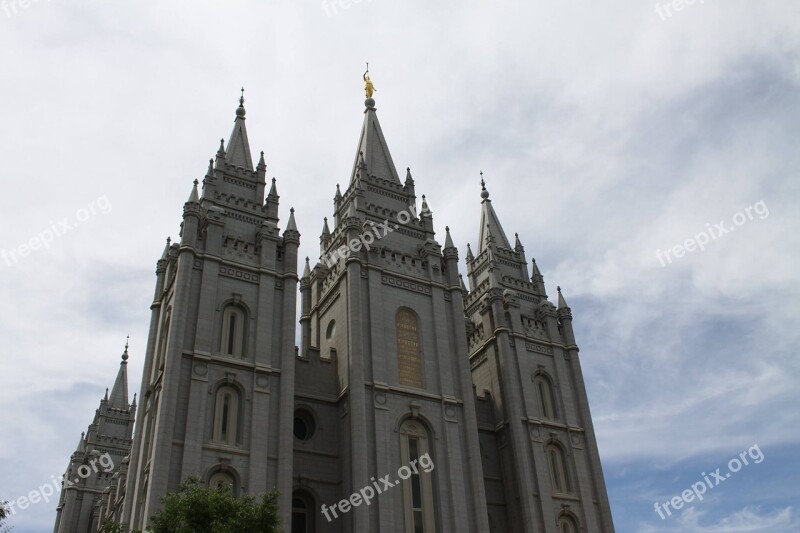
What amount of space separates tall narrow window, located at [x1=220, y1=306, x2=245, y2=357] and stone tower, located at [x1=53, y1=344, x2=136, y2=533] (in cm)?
2880

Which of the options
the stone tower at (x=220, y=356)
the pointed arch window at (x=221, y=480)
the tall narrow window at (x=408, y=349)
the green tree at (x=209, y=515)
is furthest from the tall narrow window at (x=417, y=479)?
the green tree at (x=209, y=515)

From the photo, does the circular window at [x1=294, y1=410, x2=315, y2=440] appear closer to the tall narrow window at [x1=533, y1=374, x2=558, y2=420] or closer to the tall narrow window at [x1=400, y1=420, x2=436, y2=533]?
the tall narrow window at [x1=400, y1=420, x2=436, y2=533]

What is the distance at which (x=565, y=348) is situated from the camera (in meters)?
45.2

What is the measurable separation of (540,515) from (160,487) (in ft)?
61.7

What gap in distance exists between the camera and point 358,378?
34.7m

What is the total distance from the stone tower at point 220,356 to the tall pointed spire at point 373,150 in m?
8.82

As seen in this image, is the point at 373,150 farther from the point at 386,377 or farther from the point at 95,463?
the point at 95,463

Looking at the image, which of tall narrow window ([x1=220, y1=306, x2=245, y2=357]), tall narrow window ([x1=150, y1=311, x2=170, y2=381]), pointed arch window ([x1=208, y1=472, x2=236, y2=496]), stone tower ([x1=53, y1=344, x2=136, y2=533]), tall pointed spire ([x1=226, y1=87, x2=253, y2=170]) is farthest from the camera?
stone tower ([x1=53, y1=344, x2=136, y2=533])

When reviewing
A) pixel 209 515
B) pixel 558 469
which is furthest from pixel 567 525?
pixel 209 515

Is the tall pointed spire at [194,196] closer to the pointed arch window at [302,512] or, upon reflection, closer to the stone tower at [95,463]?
the pointed arch window at [302,512]

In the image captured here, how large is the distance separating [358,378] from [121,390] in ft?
145

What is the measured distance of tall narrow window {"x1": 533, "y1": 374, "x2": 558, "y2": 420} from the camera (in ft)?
138

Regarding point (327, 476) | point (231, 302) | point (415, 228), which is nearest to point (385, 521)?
point (327, 476)

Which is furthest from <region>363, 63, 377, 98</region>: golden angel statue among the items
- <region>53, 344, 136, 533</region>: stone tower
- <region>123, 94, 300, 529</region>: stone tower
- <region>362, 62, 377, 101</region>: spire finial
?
<region>53, 344, 136, 533</region>: stone tower
